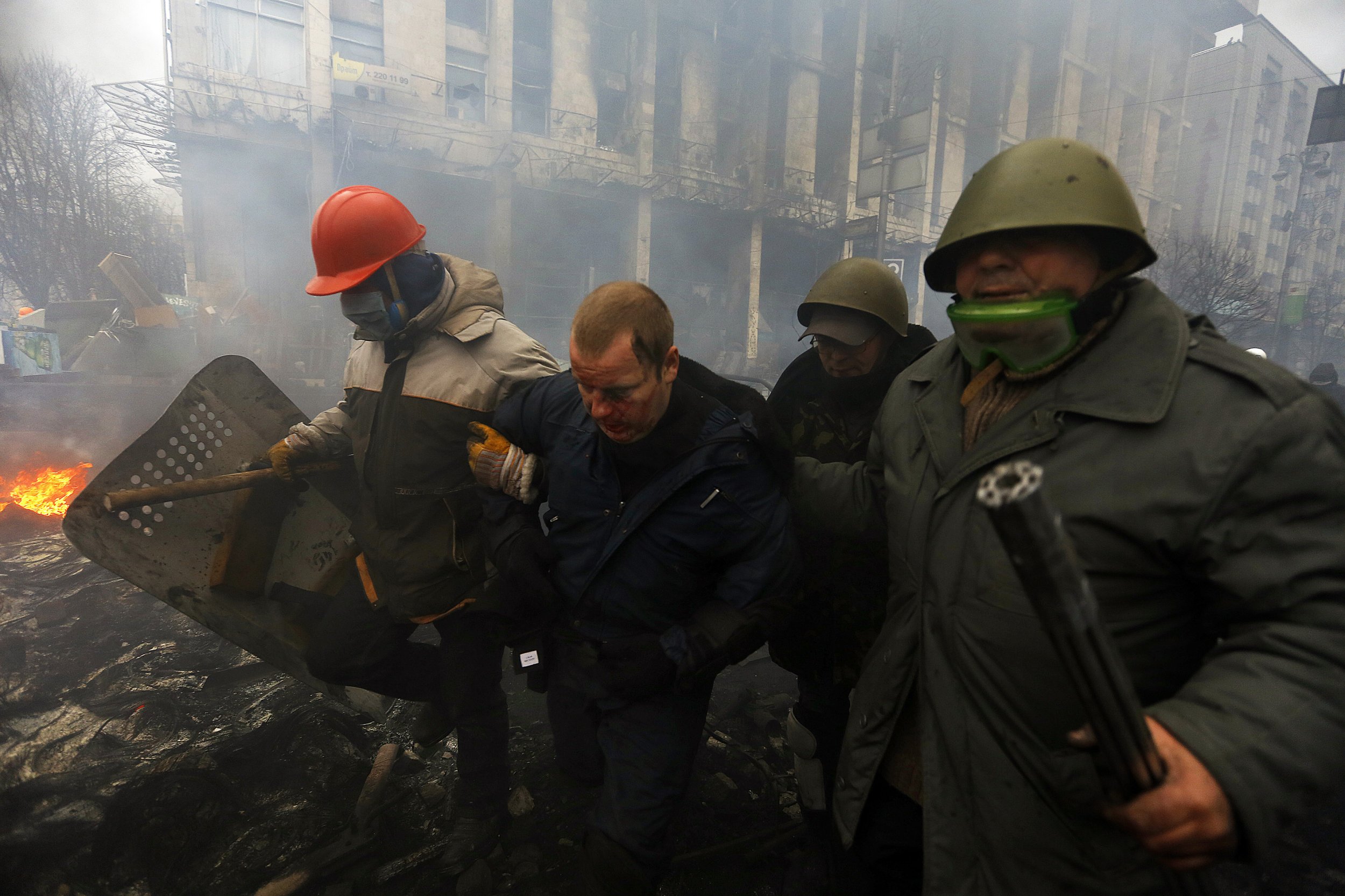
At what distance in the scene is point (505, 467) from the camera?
229cm

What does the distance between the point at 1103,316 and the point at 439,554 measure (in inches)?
94.4

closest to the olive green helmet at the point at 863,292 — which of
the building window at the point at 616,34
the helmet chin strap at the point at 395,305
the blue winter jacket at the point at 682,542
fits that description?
the blue winter jacket at the point at 682,542

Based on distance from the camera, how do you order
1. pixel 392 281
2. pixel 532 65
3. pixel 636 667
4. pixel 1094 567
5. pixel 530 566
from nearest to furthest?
pixel 1094 567, pixel 636 667, pixel 530 566, pixel 392 281, pixel 532 65

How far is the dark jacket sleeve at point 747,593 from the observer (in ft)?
6.27

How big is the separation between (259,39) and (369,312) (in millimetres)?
22406

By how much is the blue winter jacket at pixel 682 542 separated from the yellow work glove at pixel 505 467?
4.8 inches

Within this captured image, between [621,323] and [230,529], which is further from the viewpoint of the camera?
[230,529]

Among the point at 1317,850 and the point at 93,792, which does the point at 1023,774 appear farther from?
the point at 93,792

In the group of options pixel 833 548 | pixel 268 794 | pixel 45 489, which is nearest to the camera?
pixel 833 548

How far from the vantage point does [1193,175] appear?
4091cm

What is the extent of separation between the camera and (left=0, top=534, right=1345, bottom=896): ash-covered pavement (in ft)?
8.46

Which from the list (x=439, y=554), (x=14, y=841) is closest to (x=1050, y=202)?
(x=439, y=554)

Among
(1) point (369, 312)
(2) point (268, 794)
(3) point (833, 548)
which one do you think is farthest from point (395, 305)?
(2) point (268, 794)

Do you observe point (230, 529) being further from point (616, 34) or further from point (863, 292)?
point (616, 34)
